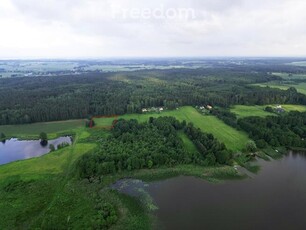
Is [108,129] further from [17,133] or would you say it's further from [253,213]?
[253,213]

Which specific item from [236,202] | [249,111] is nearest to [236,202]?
[236,202]

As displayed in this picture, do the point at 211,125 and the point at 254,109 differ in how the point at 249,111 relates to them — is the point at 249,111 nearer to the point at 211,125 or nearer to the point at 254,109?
the point at 254,109

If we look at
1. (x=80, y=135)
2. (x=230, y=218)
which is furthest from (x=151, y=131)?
(x=230, y=218)

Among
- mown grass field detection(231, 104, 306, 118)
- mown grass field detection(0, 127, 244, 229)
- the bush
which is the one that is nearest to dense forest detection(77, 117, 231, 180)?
mown grass field detection(0, 127, 244, 229)

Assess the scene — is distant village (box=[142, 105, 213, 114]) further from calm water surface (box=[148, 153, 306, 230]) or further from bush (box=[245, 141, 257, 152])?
calm water surface (box=[148, 153, 306, 230])

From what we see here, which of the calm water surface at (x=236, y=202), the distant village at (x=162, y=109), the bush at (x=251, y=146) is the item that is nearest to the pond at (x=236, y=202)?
the calm water surface at (x=236, y=202)

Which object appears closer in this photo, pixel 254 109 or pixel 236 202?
pixel 236 202

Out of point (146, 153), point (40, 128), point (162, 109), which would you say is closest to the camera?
point (146, 153)
